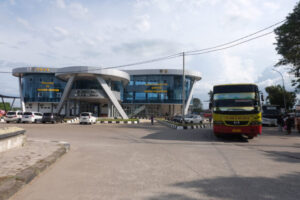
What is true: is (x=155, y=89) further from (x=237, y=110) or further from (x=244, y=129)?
(x=244, y=129)

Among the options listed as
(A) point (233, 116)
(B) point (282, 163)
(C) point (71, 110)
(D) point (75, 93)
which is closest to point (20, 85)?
(C) point (71, 110)

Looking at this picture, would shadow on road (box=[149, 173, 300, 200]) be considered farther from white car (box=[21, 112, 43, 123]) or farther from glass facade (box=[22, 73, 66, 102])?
glass facade (box=[22, 73, 66, 102])

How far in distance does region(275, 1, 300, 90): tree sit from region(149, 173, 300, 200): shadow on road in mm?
19068

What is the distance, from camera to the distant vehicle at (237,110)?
39.9 ft

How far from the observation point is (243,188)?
4.43m

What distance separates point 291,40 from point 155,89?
42.1 metres

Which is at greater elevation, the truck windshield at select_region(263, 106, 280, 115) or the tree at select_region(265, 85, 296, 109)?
the tree at select_region(265, 85, 296, 109)

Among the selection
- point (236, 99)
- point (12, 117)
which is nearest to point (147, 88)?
point (12, 117)

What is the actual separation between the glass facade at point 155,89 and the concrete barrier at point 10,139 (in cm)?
5264

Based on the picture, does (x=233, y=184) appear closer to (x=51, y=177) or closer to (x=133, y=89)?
(x=51, y=177)

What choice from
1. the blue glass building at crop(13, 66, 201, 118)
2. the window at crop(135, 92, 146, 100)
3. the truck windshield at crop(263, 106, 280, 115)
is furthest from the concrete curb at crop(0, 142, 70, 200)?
the window at crop(135, 92, 146, 100)

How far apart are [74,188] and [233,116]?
10.1 metres

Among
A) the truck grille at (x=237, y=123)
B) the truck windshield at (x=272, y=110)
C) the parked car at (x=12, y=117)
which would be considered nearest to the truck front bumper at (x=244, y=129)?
the truck grille at (x=237, y=123)

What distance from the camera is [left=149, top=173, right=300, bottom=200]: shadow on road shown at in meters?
3.97
